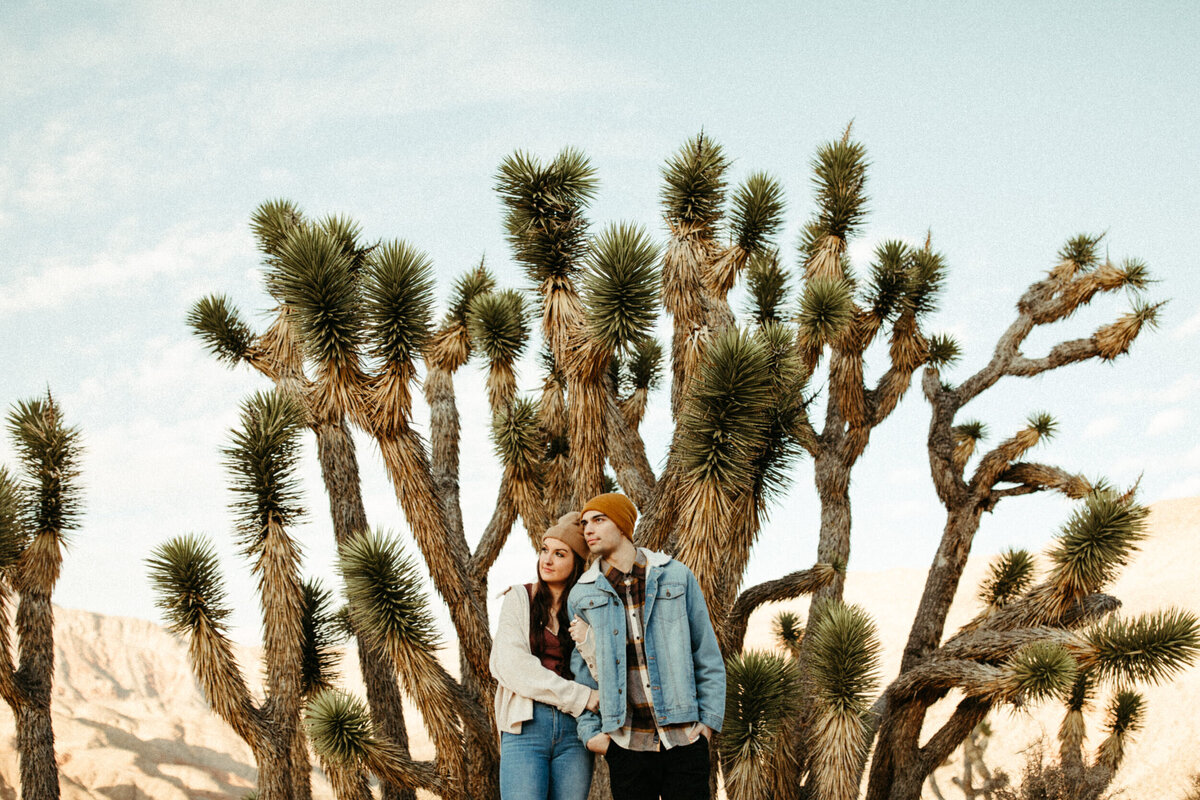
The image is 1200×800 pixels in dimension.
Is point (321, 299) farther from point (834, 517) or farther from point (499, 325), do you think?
point (834, 517)

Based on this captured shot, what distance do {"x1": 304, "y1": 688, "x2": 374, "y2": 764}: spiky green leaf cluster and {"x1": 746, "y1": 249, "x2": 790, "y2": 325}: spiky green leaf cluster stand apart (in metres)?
5.90

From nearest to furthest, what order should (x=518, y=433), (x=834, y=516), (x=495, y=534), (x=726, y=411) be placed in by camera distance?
(x=726, y=411)
(x=518, y=433)
(x=495, y=534)
(x=834, y=516)

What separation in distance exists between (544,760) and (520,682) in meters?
0.32

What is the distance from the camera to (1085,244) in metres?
13.1

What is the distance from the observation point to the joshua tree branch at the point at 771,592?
9266 mm

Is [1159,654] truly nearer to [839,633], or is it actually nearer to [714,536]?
[839,633]

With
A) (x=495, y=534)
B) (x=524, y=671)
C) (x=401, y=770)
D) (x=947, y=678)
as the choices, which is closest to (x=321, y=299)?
(x=401, y=770)

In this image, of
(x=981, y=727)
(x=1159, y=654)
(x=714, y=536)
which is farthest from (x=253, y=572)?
(x=981, y=727)

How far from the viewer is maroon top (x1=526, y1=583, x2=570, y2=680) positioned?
3.99 metres

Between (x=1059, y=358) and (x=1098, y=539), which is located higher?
(x=1059, y=358)

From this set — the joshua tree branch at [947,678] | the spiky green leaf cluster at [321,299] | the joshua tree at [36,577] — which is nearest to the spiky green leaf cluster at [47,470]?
the joshua tree at [36,577]

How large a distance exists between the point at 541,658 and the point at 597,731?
39 centimetres

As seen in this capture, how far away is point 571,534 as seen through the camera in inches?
160

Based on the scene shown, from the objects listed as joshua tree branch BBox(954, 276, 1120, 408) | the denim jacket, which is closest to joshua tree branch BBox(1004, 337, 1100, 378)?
joshua tree branch BBox(954, 276, 1120, 408)
